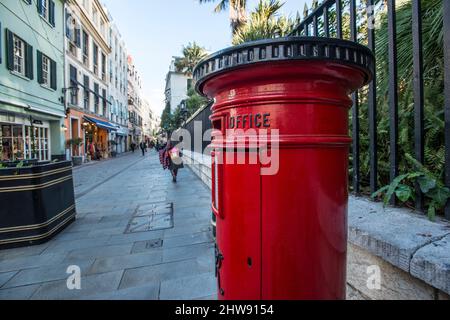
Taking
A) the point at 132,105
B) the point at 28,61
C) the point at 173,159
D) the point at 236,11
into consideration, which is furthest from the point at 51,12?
the point at 132,105

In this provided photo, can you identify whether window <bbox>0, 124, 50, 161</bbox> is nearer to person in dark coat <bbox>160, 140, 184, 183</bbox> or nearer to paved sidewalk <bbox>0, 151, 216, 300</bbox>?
person in dark coat <bbox>160, 140, 184, 183</bbox>

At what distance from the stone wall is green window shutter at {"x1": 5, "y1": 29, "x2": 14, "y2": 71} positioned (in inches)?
568

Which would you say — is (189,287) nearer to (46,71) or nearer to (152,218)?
(152,218)

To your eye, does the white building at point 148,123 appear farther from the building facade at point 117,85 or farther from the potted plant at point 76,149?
the potted plant at point 76,149

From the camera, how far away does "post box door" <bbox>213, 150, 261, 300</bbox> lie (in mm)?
1032

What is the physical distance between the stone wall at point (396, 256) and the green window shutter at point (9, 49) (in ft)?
47.3

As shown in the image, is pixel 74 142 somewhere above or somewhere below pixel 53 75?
below

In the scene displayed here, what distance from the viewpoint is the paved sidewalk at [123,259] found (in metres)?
2.44

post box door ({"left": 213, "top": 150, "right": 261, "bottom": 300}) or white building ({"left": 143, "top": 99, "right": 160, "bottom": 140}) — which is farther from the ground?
white building ({"left": 143, "top": 99, "right": 160, "bottom": 140})

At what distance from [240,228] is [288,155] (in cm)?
37

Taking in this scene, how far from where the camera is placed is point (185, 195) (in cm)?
677

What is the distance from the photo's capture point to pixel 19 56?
12.4 metres

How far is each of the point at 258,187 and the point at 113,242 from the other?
130 inches

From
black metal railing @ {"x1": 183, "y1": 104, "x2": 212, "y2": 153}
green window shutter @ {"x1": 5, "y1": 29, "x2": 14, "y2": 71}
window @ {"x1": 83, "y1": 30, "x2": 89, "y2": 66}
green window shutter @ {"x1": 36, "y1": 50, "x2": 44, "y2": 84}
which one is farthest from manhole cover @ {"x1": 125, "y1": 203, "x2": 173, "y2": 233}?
window @ {"x1": 83, "y1": 30, "x2": 89, "y2": 66}
